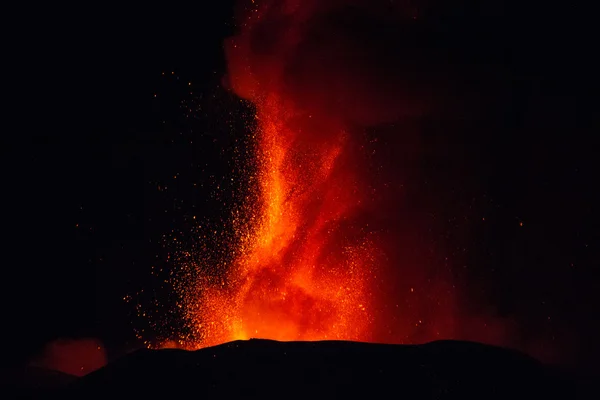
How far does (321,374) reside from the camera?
4.78m

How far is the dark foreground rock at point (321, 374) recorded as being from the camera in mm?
4617

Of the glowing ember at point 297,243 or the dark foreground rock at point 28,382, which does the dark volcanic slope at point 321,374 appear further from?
the glowing ember at point 297,243

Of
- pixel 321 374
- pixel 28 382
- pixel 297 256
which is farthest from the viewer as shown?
pixel 297 256

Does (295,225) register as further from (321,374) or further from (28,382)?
(321,374)

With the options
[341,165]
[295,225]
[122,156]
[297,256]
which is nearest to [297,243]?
[297,256]

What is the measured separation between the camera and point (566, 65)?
10039 mm

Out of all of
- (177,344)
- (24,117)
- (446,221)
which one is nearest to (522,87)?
(446,221)

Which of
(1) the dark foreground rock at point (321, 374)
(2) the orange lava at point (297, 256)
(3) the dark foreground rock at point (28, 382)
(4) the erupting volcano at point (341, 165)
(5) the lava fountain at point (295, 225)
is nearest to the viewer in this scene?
(1) the dark foreground rock at point (321, 374)

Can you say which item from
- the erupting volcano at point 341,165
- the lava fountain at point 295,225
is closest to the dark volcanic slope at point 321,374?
the lava fountain at point 295,225

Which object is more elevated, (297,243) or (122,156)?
(122,156)

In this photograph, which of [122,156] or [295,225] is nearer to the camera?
[295,225]

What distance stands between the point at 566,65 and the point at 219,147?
23.6ft

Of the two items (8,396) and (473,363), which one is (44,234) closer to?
(8,396)

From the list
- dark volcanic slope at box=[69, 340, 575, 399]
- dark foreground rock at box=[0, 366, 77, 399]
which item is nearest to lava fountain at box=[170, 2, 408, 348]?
dark foreground rock at box=[0, 366, 77, 399]
